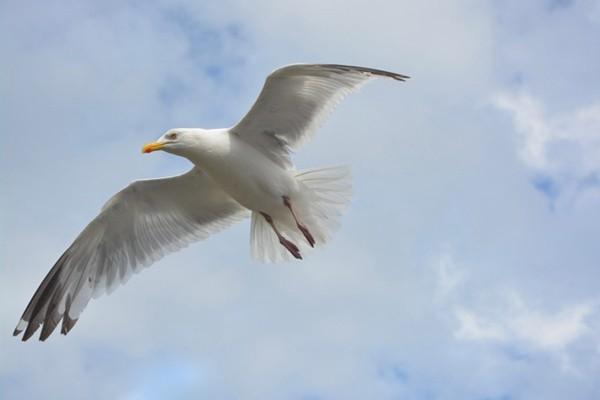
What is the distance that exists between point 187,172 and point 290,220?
1.00 meters

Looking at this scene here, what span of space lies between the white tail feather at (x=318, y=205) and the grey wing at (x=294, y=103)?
0.93 ft

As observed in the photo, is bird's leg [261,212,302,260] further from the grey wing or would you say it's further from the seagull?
the grey wing

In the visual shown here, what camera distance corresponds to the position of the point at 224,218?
8.93 metres

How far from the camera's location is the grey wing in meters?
7.50

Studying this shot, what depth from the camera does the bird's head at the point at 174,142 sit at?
25.5 feet

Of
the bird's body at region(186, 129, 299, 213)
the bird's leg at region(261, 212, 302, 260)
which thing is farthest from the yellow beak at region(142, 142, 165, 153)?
the bird's leg at region(261, 212, 302, 260)

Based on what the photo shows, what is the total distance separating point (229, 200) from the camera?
8.81 meters

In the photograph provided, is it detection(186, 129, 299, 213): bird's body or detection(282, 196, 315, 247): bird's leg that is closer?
detection(186, 129, 299, 213): bird's body

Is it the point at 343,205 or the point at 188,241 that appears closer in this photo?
the point at 343,205

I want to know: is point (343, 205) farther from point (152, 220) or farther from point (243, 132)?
point (152, 220)

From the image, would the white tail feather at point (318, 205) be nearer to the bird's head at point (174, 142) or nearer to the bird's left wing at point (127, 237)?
the bird's left wing at point (127, 237)

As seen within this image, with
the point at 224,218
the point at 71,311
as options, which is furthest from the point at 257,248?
the point at 71,311

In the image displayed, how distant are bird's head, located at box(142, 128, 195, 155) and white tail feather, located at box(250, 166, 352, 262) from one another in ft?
3.24

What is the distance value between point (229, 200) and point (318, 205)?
1023mm
